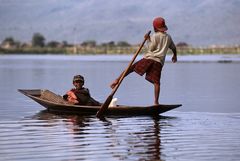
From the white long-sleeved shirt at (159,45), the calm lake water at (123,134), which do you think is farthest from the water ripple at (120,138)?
the white long-sleeved shirt at (159,45)

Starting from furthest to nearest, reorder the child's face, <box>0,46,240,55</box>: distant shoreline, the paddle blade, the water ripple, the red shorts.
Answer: <box>0,46,240,55</box>: distant shoreline
the child's face
the red shorts
the paddle blade
the water ripple

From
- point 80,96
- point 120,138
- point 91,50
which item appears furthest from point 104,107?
point 91,50

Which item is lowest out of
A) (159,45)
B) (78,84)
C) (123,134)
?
(123,134)

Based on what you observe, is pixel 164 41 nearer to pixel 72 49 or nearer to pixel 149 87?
pixel 149 87

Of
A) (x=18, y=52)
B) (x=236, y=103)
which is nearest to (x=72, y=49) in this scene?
(x=18, y=52)

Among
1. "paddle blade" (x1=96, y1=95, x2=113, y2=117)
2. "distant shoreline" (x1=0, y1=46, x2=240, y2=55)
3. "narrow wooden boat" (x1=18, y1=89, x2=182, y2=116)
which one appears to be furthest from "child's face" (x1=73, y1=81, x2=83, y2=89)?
"distant shoreline" (x1=0, y1=46, x2=240, y2=55)

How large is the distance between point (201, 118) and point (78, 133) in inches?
131

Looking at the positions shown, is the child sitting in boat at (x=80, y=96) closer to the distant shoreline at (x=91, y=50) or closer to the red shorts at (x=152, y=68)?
the red shorts at (x=152, y=68)

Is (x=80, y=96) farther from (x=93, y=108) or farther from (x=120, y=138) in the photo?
(x=120, y=138)

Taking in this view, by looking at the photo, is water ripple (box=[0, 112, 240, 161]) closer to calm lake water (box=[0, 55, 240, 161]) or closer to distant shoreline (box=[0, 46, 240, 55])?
calm lake water (box=[0, 55, 240, 161])

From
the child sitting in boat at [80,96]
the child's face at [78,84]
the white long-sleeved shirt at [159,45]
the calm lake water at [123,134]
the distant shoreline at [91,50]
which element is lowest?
the distant shoreline at [91,50]

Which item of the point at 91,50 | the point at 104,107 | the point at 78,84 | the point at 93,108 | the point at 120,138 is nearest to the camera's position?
the point at 120,138

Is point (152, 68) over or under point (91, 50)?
over

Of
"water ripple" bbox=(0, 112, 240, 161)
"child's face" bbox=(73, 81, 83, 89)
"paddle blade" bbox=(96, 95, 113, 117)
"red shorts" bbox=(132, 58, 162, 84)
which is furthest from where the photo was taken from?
"child's face" bbox=(73, 81, 83, 89)
